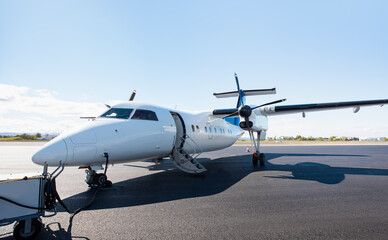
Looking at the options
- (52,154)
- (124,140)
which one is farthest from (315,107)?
(52,154)

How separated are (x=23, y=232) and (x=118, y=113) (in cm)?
462

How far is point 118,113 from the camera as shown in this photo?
773 centimetres

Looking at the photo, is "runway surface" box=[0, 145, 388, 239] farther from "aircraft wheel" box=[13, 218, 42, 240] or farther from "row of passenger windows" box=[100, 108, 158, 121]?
"row of passenger windows" box=[100, 108, 158, 121]

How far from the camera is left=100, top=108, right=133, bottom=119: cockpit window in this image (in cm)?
758

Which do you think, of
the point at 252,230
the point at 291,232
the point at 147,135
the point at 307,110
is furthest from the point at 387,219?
the point at 307,110

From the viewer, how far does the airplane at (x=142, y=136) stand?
231 inches

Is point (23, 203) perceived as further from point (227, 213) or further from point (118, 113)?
point (118, 113)

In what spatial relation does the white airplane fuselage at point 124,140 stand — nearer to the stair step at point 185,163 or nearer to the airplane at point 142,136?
the airplane at point 142,136

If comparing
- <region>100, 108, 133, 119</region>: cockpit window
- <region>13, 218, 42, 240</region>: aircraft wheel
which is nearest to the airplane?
<region>100, 108, 133, 119</region>: cockpit window

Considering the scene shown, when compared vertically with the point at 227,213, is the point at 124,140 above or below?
above

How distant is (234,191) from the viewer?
665 centimetres

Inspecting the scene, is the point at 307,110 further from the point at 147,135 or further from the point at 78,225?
the point at 78,225

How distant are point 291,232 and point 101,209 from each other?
148 inches

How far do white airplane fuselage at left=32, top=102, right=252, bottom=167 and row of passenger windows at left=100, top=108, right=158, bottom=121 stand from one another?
0.10 metres
